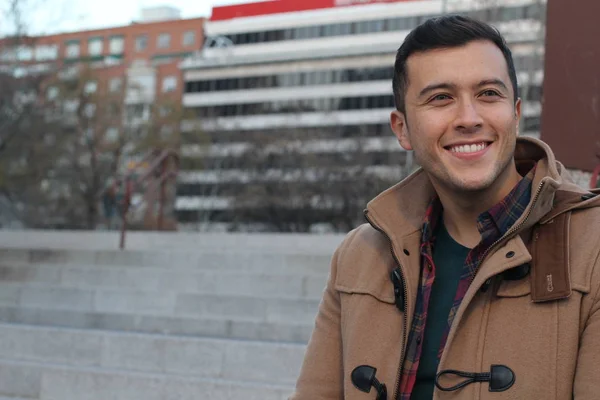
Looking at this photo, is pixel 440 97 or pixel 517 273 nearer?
pixel 517 273

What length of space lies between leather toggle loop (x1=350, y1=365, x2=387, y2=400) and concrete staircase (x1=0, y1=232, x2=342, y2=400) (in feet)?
8.35

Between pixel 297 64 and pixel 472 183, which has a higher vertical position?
pixel 472 183

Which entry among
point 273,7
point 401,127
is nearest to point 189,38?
point 273,7

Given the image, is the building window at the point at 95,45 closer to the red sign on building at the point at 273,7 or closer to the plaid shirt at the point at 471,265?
the red sign on building at the point at 273,7

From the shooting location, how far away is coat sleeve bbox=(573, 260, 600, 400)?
1.66 metres

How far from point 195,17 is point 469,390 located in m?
87.2

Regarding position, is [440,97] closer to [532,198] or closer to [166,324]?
[532,198]

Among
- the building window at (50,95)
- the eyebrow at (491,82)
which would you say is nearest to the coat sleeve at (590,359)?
the eyebrow at (491,82)

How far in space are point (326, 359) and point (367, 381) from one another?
22cm

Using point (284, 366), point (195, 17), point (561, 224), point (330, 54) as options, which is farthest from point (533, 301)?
point (195, 17)

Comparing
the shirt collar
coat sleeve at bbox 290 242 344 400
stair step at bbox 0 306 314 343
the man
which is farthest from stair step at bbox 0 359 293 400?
the shirt collar

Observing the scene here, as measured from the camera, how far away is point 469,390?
1.78 metres

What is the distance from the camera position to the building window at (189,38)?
86938 mm

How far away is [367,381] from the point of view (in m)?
1.97
